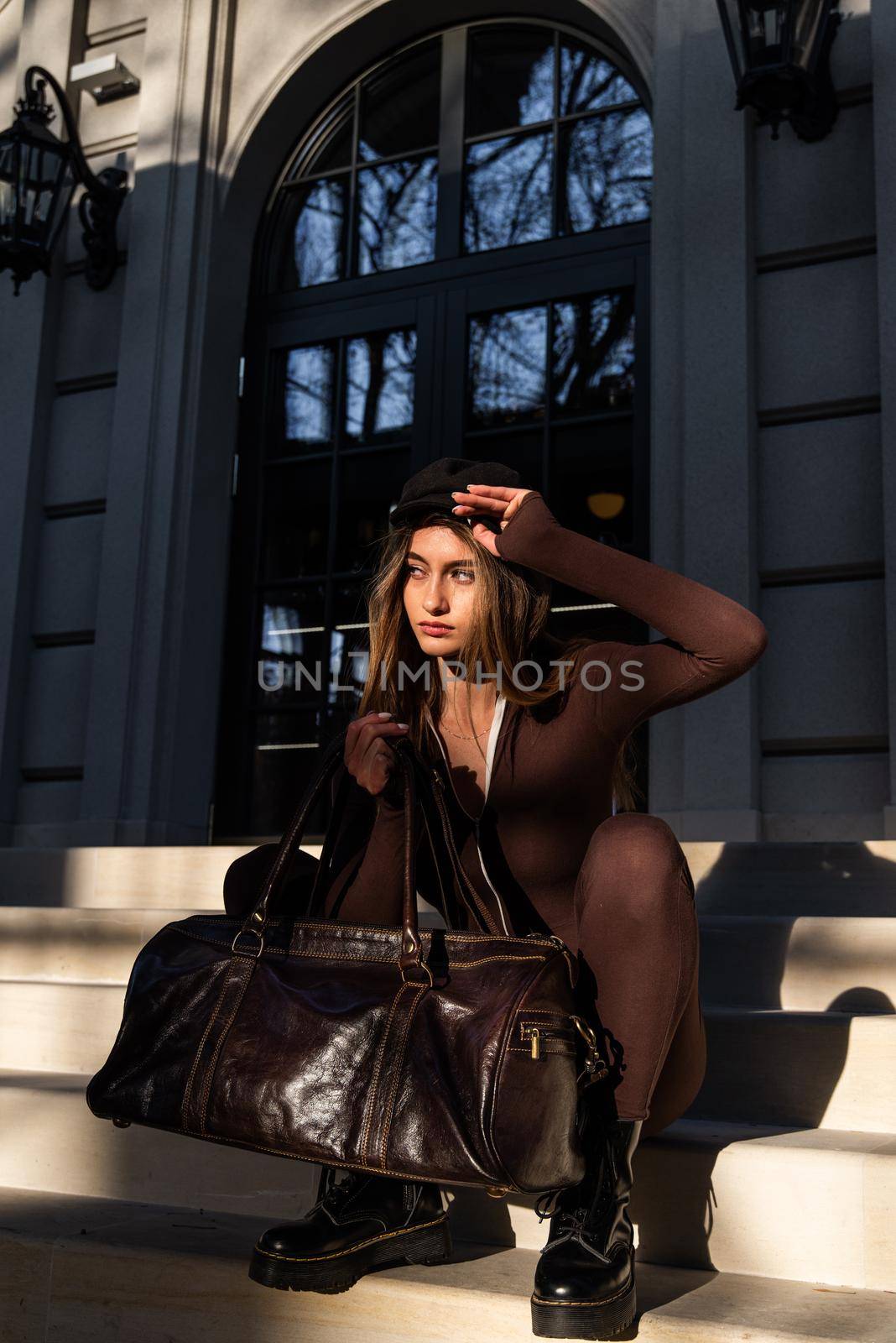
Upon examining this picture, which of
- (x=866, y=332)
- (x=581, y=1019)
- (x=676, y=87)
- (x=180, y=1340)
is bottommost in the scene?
(x=180, y=1340)

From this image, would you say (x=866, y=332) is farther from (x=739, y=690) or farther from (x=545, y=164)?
(x=545, y=164)

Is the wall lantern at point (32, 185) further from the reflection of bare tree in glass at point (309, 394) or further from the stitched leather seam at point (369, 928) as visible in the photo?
the stitched leather seam at point (369, 928)

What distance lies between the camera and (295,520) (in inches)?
206

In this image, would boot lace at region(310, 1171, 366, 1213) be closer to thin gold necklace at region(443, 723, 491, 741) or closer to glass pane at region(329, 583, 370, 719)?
thin gold necklace at region(443, 723, 491, 741)

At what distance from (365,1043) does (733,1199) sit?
0.59m

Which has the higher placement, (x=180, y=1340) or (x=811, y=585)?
(x=811, y=585)

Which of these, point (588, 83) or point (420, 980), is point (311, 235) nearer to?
point (588, 83)

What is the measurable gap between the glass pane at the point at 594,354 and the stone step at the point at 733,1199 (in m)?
3.29

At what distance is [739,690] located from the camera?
3.83m

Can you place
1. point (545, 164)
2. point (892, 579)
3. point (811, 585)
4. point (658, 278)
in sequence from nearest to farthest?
point (892, 579), point (811, 585), point (658, 278), point (545, 164)

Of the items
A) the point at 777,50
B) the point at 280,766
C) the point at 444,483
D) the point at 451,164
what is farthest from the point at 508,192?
the point at 444,483

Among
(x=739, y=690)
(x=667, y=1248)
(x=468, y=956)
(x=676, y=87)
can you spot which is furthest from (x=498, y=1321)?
(x=676, y=87)

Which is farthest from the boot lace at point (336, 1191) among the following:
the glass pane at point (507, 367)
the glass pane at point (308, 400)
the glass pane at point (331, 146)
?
the glass pane at point (331, 146)

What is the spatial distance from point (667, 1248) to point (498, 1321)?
32cm
